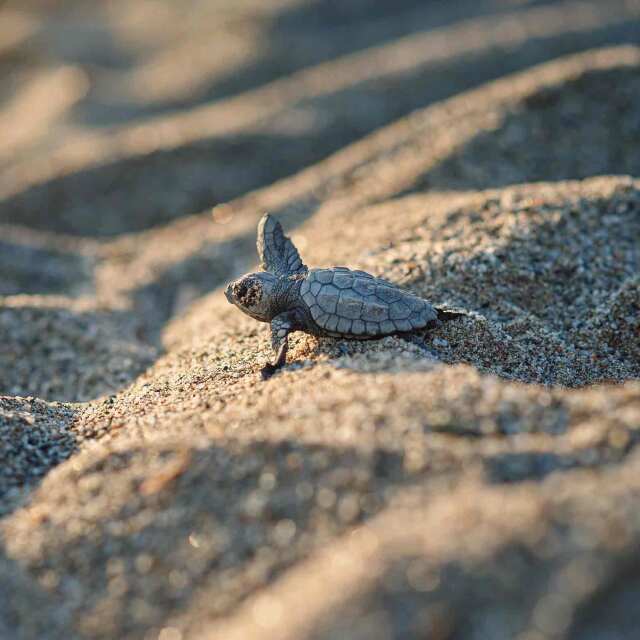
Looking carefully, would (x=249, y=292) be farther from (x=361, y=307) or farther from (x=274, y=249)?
(x=361, y=307)

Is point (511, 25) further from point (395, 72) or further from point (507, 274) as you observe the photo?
point (507, 274)

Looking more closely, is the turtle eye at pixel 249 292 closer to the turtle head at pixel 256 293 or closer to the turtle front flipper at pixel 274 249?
the turtle head at pixel 256 293

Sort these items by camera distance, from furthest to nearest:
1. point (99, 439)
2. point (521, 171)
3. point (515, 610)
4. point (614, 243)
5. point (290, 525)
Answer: point (521, 171), point (614, 243), point (99, 439), point (290, 525), point (515, 610)

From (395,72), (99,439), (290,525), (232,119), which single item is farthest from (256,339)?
(395,72)

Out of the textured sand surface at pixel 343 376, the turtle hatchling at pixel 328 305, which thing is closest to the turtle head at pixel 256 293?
the turtle hatchling at pixel 328 305

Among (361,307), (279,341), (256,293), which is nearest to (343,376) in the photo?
(361,307)

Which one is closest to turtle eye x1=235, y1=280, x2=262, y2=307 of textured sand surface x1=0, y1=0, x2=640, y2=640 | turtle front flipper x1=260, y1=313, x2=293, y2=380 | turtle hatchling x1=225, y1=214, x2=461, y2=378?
turtle hatchling x1=225, y1=214, x2=461, y2=378
